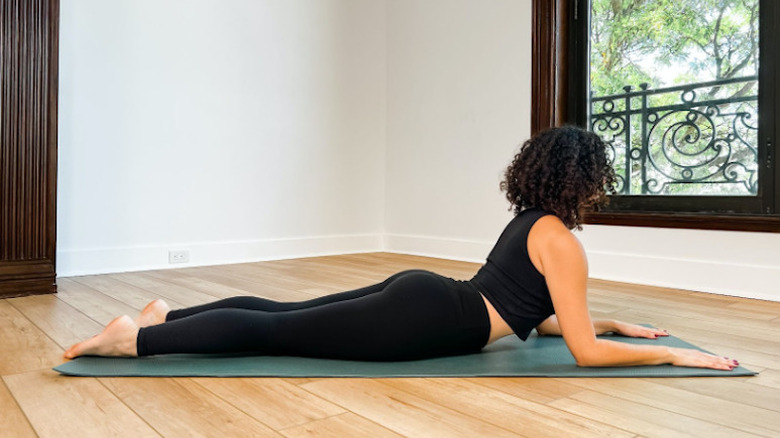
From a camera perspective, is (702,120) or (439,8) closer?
(702,120)

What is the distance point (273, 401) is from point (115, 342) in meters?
0.54

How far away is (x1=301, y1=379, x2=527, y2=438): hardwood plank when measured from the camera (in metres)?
1.17

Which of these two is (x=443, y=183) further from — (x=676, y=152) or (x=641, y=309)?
(x=641, y=309)

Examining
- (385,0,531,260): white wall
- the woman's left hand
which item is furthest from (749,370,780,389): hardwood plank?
(385,0,531,260): white wall

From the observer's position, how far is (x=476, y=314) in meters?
1.55

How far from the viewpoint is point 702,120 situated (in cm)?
321

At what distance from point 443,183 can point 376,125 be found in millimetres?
867

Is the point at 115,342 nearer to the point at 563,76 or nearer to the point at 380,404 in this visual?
the point at 380,404

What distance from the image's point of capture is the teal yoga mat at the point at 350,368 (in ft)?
5.00

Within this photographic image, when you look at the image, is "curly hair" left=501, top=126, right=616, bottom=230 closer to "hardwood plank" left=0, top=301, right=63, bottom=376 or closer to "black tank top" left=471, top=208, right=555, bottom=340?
"black tank top" left=471, top=208, right=555, bottom=340

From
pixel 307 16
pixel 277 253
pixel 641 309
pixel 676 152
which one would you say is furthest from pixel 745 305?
pixel 307 16

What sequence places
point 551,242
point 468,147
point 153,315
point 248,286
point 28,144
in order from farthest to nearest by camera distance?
1. point 468,147
2. point 248,286
3. point 28,144
4. point 153,315
5. point 551,242

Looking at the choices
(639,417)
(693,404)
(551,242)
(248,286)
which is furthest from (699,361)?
(248,286)

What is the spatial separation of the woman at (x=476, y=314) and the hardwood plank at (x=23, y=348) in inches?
4.2
